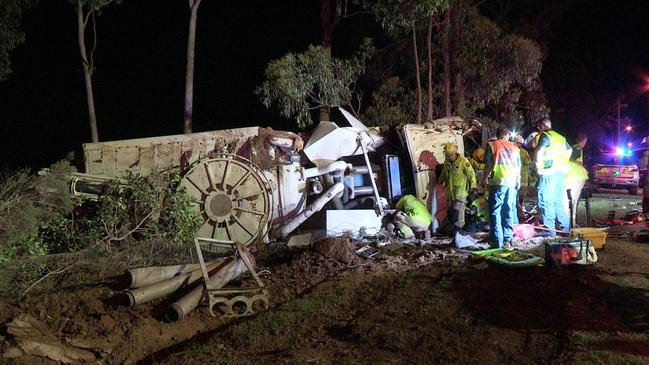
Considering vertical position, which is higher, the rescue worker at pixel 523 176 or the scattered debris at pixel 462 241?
the rescue worker at pixel 523 176

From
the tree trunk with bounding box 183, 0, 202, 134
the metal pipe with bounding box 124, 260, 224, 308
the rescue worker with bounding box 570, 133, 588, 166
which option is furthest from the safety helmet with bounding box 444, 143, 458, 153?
the tree trunk with bounding box 183, 0, 202, 134

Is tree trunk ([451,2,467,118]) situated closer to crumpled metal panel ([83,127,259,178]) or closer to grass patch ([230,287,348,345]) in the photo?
crumpled metal panel ([83,127,259,178])

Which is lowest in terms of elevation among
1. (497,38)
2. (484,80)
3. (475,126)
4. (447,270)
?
(447,270)

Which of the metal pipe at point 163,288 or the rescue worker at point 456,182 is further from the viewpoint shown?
the rescue worker at point 456,182

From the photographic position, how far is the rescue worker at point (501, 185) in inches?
342

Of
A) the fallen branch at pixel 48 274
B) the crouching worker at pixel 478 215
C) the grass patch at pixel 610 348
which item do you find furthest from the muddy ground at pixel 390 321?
the crouching worker at pixel 478 215

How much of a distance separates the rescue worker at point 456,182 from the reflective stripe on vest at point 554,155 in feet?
4.07

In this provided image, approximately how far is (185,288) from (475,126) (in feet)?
25.9

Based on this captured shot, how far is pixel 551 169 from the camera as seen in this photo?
969cm

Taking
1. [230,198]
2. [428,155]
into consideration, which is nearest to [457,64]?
[428,155]

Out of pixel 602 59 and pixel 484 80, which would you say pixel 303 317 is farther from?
pixel 602 59

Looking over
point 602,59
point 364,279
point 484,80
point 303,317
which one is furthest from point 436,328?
point 602,59

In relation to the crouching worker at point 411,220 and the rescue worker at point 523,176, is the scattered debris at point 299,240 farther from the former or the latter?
the rescue worker at point 523,176

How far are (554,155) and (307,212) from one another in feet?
14.2
